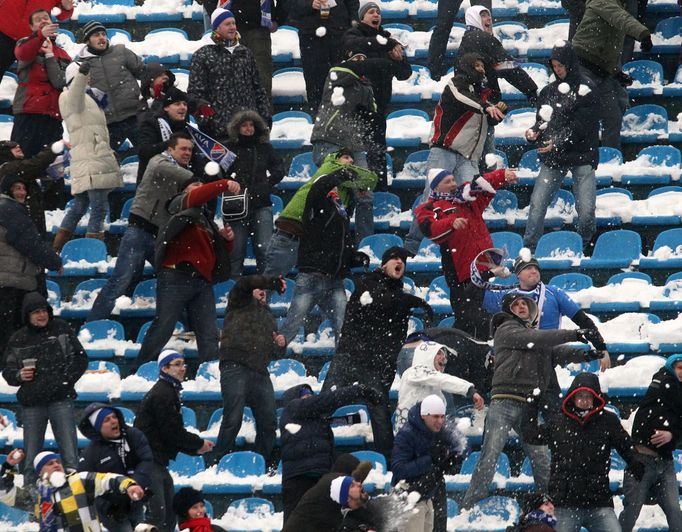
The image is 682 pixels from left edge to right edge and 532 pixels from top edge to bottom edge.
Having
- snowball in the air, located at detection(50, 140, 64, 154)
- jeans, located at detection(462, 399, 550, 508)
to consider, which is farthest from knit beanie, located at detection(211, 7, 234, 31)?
jeans, located at detection(462, 399, 550, 508)

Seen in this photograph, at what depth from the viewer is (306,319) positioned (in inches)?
663

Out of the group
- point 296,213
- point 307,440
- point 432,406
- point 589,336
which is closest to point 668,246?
point 589,336

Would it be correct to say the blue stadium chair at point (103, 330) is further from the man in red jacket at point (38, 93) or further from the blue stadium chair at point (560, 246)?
the blue stadium chair at point (560, 246)

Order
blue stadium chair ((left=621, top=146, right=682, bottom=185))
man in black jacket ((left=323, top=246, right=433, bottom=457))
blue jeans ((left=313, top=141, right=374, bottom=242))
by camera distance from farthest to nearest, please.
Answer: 1. blue stadium chair ((left=621, top=146, right=682, bottom=185))
2. blue jeans ((left=313, top=141, right=374, bottom=242))
3. man in black jacket ((left=323, top=246, right=433, bottom=457))

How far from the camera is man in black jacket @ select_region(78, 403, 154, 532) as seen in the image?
13844 mm

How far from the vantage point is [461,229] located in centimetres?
1606

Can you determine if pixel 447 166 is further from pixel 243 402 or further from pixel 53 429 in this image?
pixel 53 429

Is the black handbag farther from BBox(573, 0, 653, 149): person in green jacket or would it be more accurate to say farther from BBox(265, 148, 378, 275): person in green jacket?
BBox(573, 0, 653, 149): person in green jacket

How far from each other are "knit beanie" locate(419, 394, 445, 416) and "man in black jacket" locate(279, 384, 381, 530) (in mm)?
398

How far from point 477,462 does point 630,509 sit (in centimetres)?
123

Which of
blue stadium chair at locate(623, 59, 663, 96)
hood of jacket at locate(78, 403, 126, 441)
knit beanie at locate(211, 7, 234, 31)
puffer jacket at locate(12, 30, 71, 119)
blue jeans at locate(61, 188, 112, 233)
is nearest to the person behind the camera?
hood of jacket at locate(78, 403, 126, 441)

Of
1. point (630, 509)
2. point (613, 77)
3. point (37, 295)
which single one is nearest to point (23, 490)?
point (37, 295)

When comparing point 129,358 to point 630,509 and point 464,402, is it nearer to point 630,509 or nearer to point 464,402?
point 464,402

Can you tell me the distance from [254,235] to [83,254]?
1.67 metres
